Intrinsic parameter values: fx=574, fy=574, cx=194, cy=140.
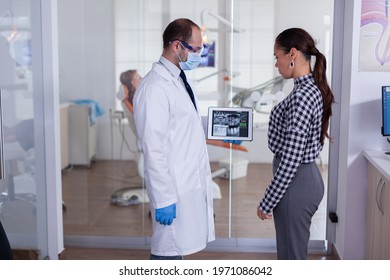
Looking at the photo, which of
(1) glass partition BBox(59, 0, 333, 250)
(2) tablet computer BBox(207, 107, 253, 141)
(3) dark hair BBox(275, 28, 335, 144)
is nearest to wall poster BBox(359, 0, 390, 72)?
(1) glass partition BBox(59, 0, 333, 250)

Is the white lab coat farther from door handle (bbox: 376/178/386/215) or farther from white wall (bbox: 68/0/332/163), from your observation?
white wall (bbox: 68/0/332/163)

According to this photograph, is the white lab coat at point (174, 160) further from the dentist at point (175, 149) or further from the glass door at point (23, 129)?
the glass door at point (23, 129)

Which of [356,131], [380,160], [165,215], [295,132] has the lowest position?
[165,215]

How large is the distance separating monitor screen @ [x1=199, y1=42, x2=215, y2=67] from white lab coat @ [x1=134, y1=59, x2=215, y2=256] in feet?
4.51

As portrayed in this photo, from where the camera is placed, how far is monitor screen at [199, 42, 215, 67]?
151 inches

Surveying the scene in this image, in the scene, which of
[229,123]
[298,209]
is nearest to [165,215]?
[298,209]

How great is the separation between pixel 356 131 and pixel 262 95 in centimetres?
74

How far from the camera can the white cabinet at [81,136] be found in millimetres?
3936

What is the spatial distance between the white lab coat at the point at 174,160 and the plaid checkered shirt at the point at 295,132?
33cm

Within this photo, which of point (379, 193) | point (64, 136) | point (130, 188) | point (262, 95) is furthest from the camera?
point (64, 136)

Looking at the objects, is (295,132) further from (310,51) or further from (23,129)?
(23,129)

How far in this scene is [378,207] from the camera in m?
3.01
